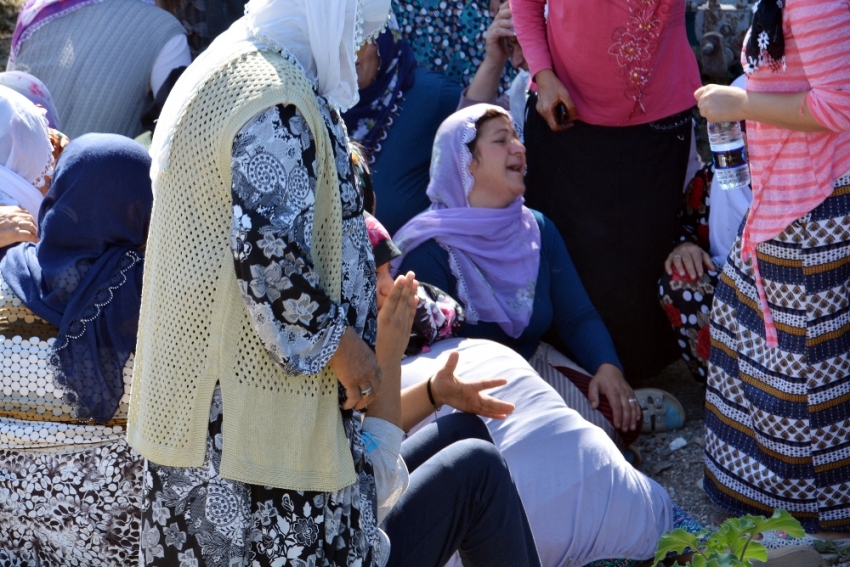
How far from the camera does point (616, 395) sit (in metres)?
3.23

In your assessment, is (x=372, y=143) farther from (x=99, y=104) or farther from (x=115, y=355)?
(x=115, y=355)

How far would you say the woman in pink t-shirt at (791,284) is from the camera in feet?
7.91

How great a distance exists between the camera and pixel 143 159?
2.06 m

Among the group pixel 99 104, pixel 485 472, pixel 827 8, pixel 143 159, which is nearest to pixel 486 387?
pixel 485 472

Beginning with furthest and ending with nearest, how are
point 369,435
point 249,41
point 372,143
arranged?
point 372,143 → point 369,435 → point 249,41

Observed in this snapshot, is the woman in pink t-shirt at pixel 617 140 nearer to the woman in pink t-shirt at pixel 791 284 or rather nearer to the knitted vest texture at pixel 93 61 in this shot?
the woman in pink t-shirt at pixel 791 284

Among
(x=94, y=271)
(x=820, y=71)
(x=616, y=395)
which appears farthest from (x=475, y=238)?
(x=94, y=271)

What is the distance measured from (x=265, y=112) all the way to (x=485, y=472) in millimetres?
940

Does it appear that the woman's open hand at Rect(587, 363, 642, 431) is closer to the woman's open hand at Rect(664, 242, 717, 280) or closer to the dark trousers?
the woman's open hand at Rect(664, 242, 717, 280)

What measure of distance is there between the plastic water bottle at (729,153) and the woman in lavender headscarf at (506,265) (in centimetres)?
80

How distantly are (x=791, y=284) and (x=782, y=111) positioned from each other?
18.2 inches

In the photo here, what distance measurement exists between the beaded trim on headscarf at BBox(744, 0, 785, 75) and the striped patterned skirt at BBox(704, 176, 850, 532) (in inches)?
14.4

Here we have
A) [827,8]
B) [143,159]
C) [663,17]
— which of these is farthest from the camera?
[663,17]

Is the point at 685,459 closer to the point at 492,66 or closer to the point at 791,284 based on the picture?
the point at 791,284
